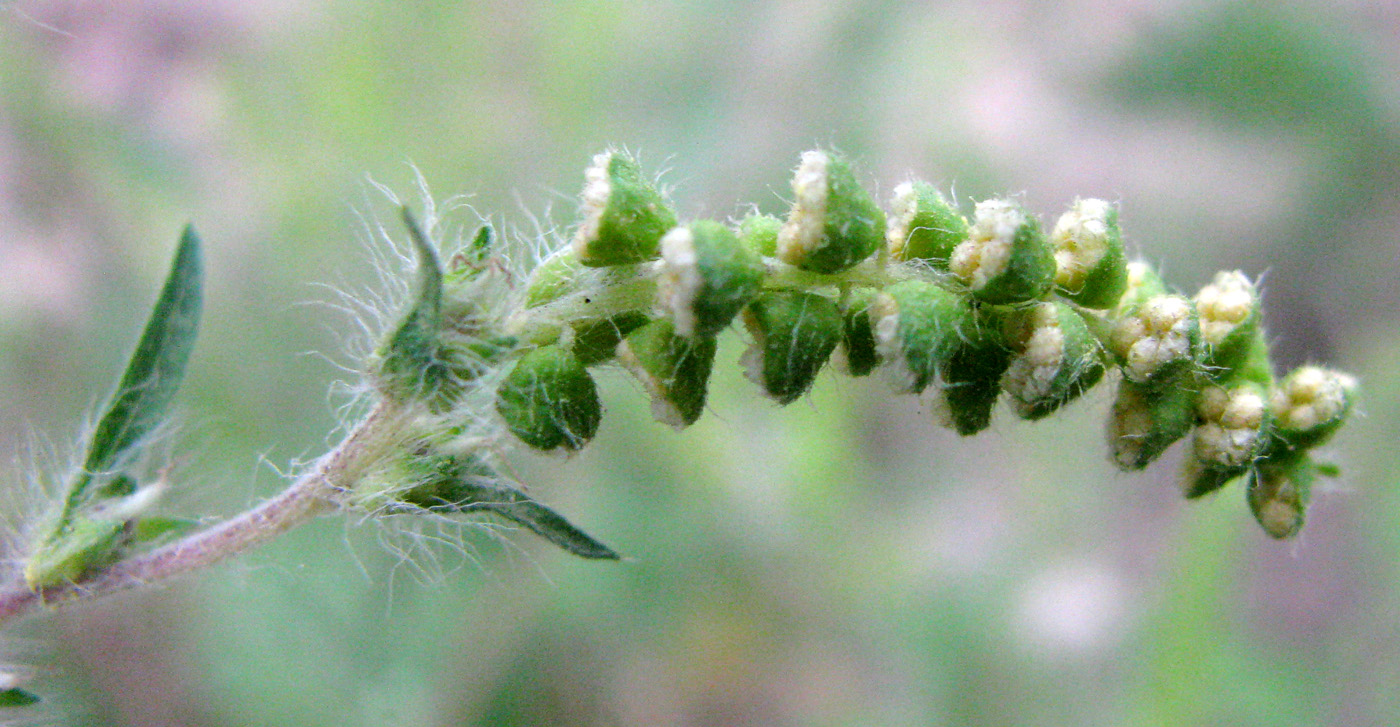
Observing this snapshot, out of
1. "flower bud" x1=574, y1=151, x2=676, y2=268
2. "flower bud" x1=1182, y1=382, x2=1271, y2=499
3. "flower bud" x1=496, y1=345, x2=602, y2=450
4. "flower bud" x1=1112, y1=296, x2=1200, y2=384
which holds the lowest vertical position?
"flower bud" x1=1182, y1=382, x2=1271, y2=499

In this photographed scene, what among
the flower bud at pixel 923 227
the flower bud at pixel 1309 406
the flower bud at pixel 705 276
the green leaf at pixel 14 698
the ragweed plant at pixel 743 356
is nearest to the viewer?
the flower bud at pixel 705 276

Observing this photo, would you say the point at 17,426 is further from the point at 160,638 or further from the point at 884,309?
the point at 884,309

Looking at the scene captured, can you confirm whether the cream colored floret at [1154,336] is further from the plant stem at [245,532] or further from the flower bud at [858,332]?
the plant stem at [245,532]

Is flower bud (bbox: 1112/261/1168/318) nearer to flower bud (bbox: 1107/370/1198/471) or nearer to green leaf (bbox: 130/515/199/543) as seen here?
flower bud (bbox: 1107/370/1198/471)

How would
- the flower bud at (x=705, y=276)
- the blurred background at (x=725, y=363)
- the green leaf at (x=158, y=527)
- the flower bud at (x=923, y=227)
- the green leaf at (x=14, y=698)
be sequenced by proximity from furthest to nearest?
1. the blurred background at (x=725, y=363)
2. the green leaf at (x=158, y=527)
3. the green leaf at (x=14, y=698)
4. the flower bud at (x=923, y=227)
5. the flower bud at (x=705, y=276)

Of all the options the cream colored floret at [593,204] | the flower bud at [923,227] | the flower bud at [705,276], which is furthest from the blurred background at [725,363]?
the flower bud at [705,276]

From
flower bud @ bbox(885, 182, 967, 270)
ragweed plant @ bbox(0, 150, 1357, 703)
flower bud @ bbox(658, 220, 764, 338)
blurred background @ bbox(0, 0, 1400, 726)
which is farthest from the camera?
blurred background @ bbox(0, 0, 1400, 726)

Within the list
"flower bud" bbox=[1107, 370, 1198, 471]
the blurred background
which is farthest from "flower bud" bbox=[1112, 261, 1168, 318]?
the blurred background
